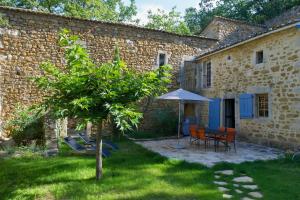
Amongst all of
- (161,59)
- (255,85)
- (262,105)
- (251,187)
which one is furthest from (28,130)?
(262,105)

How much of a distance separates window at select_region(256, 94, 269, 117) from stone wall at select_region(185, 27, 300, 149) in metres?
0.28

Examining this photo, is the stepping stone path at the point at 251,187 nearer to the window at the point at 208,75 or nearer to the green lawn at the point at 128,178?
the green lawn at the point at 128,178

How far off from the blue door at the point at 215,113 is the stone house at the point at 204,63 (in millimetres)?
45

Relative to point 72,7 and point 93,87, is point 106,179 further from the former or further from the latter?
point 72,7

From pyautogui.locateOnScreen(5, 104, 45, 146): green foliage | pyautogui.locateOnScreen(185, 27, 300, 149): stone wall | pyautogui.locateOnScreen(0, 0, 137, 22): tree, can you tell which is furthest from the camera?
pyautogui.locateOnScreen(0, 0, 137, 22): tree

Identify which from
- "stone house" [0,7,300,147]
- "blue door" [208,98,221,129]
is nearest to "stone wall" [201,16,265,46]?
"stone house" [0,7,300,147]

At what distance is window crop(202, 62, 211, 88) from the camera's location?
504 inches

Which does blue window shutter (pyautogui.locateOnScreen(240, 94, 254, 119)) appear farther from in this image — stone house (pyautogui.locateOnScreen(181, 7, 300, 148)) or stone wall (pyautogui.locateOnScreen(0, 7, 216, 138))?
stone wall (pyautogui.locateOnScreen(0, 7, 216, 138))

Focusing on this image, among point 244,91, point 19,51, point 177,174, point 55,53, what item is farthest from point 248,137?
point 19,51

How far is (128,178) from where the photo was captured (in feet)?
17.3

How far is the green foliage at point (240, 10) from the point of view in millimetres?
19266

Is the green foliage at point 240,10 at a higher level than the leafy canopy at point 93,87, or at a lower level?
higher

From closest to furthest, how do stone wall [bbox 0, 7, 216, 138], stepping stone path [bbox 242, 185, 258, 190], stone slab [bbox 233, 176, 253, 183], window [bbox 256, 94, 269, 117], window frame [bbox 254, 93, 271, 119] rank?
stepping stone path [bbox 242, 185, 258, 190] < stone slab [bbox 233, 176, 253, 183] < window frame [bbox 254, 93, 271, 119] < window [bbox 256, 94, 269, 117] < stone wall [bbox 0, 7, 216, 138]

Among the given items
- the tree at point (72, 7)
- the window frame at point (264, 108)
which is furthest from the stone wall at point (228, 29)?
the tree at point (72, 7)
